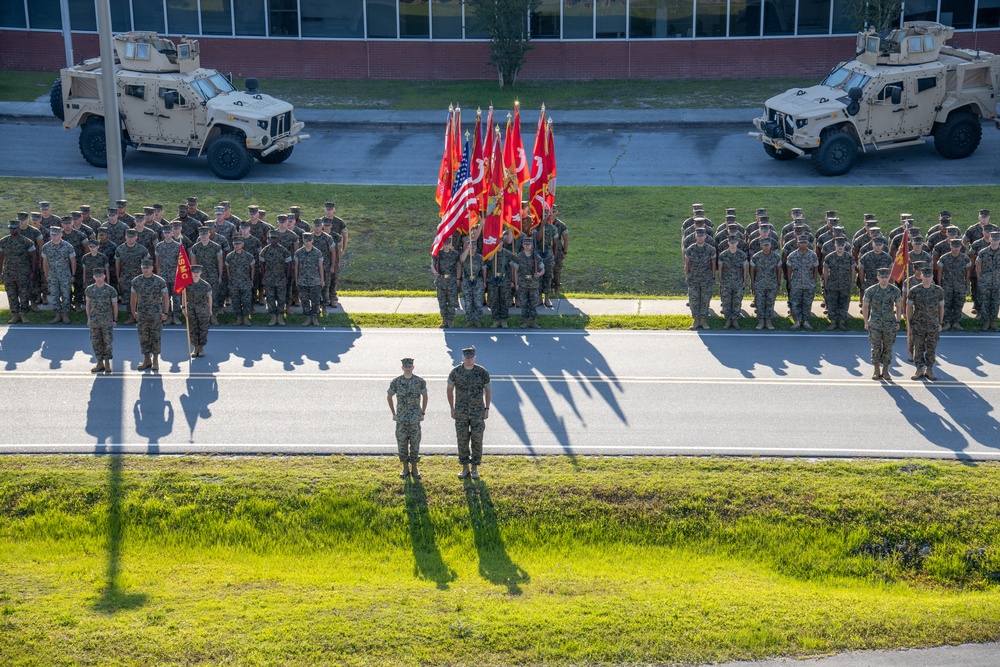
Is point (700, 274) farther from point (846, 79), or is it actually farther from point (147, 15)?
point (147, 15)

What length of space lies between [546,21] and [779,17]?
7020 millimetres

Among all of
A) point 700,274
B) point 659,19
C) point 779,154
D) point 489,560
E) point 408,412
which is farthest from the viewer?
point 659,19

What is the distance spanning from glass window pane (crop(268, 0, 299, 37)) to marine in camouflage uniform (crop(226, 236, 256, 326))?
68.7 ft

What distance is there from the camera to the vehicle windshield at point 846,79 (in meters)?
27.5

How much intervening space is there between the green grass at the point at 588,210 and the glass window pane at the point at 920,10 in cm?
1209

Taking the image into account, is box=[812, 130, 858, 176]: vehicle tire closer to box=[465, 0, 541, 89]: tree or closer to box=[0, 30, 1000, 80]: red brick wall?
box=[0, 30, 1000, 80]: red brick wall

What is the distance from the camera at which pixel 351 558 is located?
12.6 metres

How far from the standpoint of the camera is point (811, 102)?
27.8 metres

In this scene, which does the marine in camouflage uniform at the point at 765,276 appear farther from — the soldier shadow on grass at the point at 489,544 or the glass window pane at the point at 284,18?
the glass window pane at the point at 284,18

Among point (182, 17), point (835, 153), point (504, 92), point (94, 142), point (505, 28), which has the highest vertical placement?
point (182, 17)

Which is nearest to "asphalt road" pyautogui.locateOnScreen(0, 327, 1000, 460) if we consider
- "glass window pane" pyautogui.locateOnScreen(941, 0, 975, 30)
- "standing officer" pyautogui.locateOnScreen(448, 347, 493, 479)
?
"standing officer" pyautogui.locateOnScreen(448, 347, 493, 479)

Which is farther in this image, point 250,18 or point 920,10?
point 250,18

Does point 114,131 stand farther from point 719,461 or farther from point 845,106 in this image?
point 845,106

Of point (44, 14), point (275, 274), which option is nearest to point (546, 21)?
point (44, 14)
